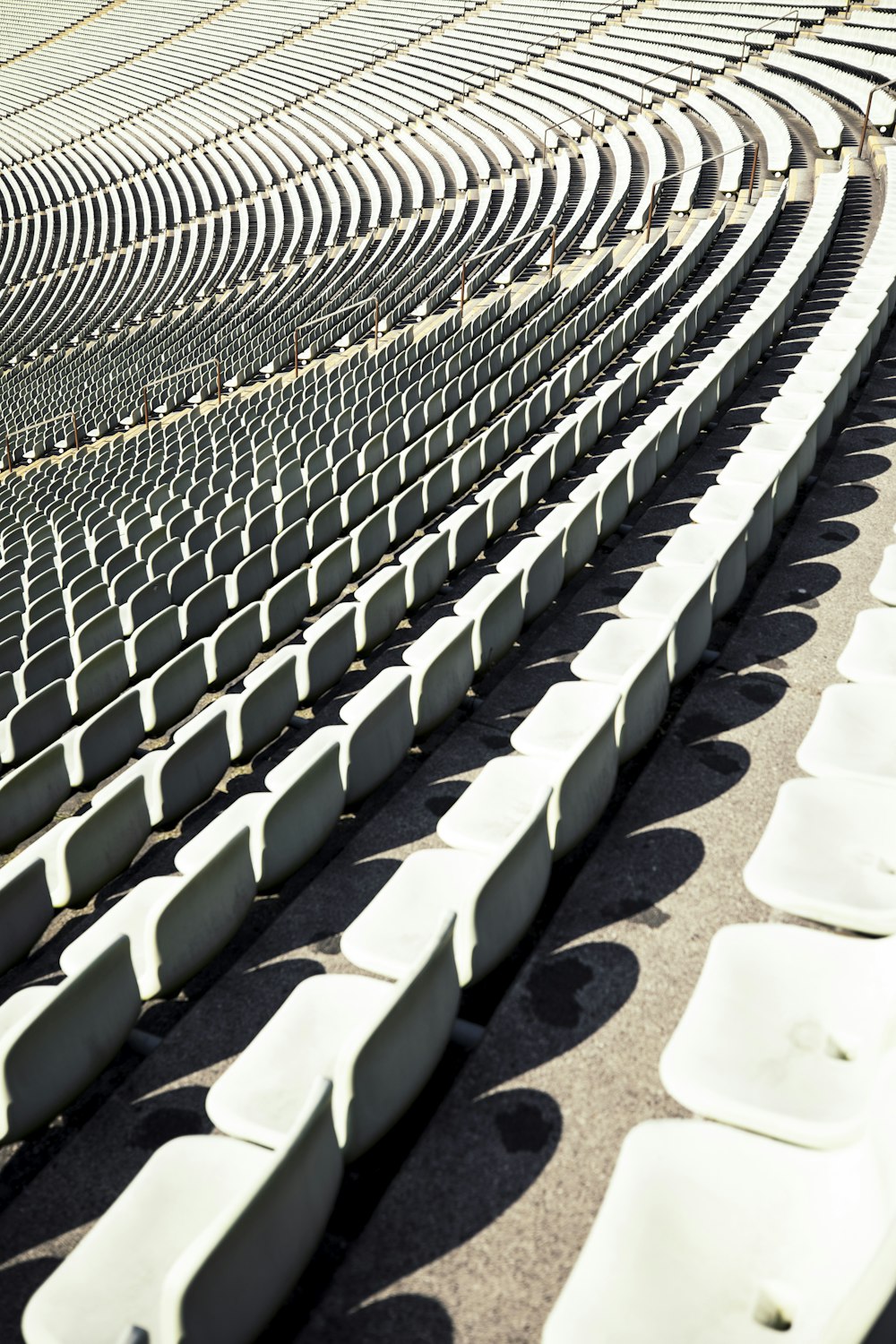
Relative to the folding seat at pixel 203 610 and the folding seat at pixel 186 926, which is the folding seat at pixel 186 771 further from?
the folding seat at pixel 203 610

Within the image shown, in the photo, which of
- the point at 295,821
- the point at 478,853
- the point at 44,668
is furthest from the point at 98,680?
the point at 478,853

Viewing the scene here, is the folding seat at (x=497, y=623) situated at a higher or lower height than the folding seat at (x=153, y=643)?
higher

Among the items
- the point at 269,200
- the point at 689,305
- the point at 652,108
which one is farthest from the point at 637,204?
the point at 269,200

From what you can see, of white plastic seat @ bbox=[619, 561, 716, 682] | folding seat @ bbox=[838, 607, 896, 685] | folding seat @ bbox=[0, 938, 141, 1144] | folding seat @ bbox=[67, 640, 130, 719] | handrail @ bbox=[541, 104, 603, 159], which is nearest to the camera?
folding seat @ bbox=[0, 938, 141, 1144]

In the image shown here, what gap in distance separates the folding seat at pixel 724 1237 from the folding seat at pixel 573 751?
42.7 inches

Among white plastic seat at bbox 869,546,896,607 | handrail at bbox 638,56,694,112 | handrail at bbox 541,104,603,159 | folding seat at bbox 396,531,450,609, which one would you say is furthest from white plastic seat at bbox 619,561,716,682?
handrail at bbox 638,56,694,112

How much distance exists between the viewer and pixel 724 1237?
1828mm

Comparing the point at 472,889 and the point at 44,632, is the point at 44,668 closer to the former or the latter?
the point at 44,632

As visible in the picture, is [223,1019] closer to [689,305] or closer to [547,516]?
[547,516]

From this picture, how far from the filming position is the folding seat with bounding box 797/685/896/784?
3.08m

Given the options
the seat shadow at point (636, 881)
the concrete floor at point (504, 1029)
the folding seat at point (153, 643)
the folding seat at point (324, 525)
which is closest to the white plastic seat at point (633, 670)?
the concrete floor at point (504, 1029)

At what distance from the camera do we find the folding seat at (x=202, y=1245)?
1.68 m

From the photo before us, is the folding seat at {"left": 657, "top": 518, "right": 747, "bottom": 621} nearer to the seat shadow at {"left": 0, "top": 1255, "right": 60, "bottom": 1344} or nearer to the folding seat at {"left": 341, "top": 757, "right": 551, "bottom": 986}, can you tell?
the folding seat at {"left": 341, "top": 757, "right": 551, "bottom": 986}

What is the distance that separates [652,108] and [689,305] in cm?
1590
